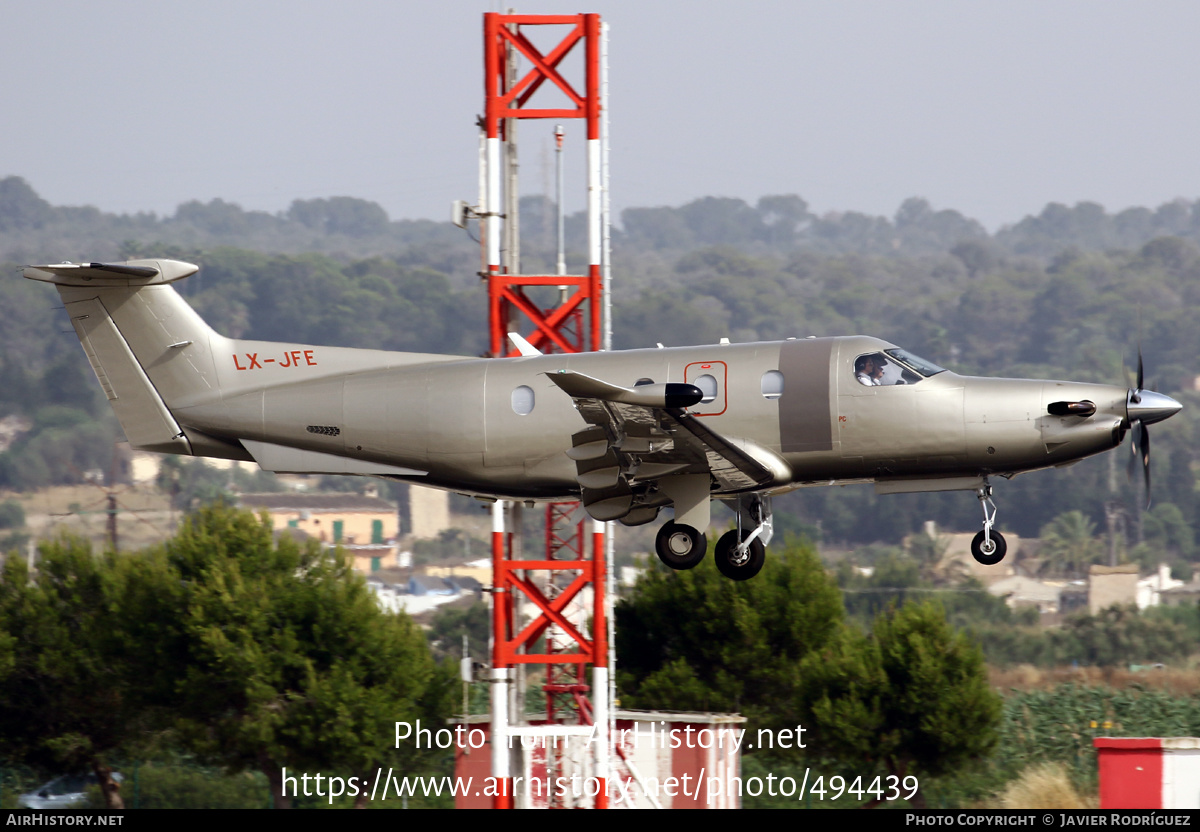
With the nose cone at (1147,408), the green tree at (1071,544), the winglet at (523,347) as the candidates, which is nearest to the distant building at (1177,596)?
the green tree at (1071,544)

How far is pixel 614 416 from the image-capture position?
757 inches

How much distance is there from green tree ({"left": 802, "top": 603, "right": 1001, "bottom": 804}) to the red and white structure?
1174 centimetres

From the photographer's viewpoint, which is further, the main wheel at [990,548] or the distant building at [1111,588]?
the distant building at [1111,588]

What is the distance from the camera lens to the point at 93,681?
4569 cm

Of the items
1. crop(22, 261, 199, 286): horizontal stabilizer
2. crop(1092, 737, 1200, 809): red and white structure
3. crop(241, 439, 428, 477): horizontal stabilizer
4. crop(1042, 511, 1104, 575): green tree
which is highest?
crop(22, 261, 199, 286): horizontal stabilizer

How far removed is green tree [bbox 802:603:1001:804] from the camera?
4116 centimetres

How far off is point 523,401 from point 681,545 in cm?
311

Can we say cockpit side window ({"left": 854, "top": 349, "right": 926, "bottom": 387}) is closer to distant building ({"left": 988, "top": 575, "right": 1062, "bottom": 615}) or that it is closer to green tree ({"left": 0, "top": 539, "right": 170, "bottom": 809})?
green tree ({"left": 0, "top": 539, "right": 170, "bottom": 809})

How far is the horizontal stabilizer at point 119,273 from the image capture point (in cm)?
2197

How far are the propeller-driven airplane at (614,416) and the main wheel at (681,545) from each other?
0.02 meters

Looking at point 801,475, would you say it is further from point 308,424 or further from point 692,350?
point 308,424

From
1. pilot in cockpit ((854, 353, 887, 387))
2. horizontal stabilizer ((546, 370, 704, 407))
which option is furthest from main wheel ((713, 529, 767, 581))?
horizontal stabilizer ((546, 370, 704, 407))

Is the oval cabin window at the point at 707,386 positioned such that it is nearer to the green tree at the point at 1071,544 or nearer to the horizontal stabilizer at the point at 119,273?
the horizontal stabilizer at the point at 119,273

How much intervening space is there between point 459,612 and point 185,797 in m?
38.5
